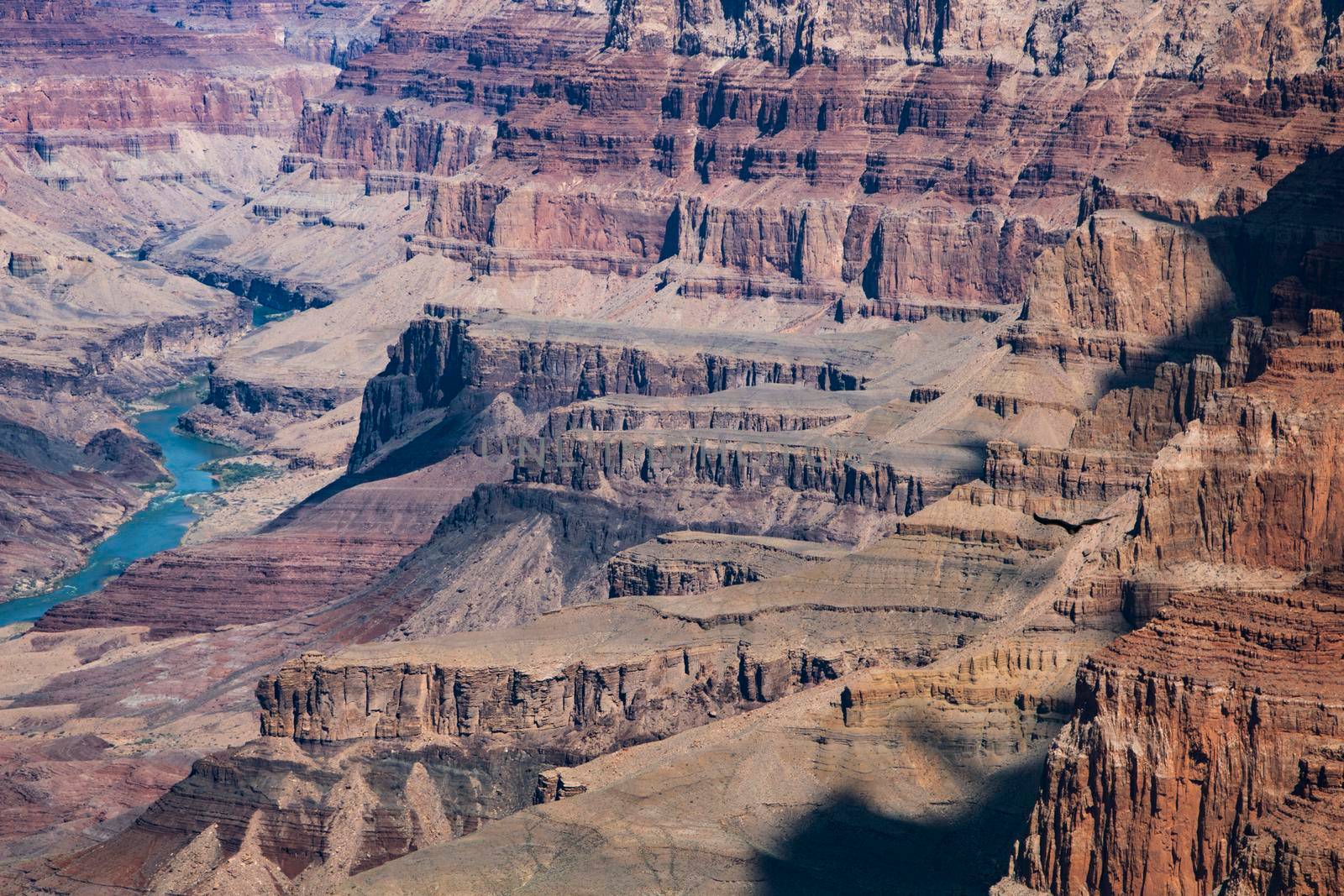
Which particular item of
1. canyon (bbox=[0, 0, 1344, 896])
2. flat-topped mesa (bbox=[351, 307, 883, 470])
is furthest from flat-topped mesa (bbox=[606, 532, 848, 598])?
flat-topped mesa (bbox=[351, 307, 883, 470])

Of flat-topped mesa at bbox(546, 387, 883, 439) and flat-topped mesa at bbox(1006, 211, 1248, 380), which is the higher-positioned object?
flat-topped mesa at bbox(1006, 211, 1248, 380)

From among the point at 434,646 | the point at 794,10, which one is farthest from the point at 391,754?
the point at 794,10

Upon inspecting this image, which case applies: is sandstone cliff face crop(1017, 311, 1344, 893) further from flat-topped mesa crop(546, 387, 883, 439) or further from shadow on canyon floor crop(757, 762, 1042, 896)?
flat-topped mesa crop(546, 387, 883, 439)

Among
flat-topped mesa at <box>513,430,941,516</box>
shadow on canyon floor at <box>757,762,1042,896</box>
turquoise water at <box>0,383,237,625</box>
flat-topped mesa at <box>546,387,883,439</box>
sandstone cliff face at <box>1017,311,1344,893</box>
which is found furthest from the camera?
turquoise water at <box>0,383,237,625</box>

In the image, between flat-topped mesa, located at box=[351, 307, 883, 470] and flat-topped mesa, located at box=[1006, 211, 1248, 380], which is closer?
flat-topped mesa, located at box=[1006, 211, 1248, 380]

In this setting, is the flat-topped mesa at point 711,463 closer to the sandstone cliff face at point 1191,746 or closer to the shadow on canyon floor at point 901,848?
the shadow on canyon floor at point 901,848

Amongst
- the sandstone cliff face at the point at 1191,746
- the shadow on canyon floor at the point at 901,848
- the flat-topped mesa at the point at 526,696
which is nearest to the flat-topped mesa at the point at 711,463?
the flat-topped mesa at the point at 526,696

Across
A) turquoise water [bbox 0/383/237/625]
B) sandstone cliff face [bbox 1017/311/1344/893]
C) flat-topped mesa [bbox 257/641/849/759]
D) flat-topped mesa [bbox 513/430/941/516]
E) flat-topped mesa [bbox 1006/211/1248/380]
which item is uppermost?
flat-topped mesa [bbox 1006/211/1248/380]

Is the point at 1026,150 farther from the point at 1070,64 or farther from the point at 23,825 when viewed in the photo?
the point at 23,825
